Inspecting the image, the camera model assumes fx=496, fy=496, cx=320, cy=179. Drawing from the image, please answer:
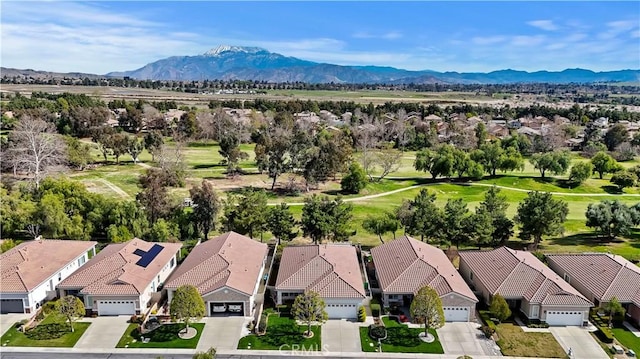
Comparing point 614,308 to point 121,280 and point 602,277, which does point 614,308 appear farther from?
point 121,280

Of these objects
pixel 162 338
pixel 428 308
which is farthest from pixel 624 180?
pixel 162 338

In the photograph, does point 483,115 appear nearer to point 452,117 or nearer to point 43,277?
point 452,117

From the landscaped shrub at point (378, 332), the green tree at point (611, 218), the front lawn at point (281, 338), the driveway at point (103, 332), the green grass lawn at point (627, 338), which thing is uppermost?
the green tree at point (611, 218)

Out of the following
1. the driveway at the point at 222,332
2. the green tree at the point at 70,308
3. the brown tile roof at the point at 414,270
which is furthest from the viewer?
the brown tile roof at the point at 414,270

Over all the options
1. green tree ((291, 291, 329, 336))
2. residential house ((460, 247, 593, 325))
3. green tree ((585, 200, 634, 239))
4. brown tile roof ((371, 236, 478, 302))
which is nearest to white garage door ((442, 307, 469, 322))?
brown tile roof ((371, 236, 478, 302))

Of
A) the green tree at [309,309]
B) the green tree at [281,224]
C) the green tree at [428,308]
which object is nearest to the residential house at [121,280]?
the green tree at [281,224]

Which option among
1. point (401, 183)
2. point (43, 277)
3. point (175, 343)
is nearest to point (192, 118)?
point (401, 183)

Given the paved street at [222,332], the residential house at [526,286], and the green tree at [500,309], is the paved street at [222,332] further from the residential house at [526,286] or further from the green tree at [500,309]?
the residential house at [526,286]
